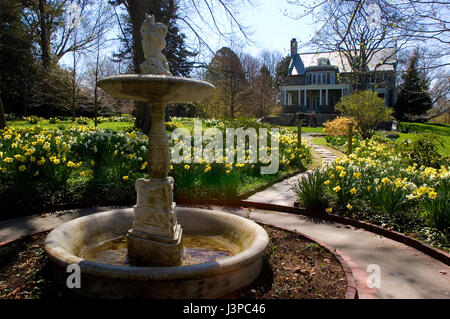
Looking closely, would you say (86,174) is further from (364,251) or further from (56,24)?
(56,24)

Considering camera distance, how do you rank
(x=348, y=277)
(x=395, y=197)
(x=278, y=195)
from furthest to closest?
1. (x=278, y=195)
2. (x=395, y=197)
3. (x=348, y=277)

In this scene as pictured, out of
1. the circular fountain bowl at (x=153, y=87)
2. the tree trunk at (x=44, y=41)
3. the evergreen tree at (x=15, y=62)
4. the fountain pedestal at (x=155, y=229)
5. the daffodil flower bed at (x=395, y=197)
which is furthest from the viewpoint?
the evergreen tree at (x=15, y=62)

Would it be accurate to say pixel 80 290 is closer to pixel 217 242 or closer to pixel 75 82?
pixel 217 242

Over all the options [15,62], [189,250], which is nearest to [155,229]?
[189,250]

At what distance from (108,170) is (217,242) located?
395 centimetres

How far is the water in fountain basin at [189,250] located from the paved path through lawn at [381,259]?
1.45 meters

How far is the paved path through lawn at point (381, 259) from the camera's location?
370 cm

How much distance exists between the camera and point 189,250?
4.57 meters

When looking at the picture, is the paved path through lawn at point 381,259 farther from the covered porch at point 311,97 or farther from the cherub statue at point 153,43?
the covered porch at point 311,97

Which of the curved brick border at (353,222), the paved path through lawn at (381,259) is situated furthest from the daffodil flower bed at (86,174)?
the paved path through lawn at (381,259)

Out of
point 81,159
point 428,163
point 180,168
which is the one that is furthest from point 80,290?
point 428,163

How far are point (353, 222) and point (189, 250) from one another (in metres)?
3.05

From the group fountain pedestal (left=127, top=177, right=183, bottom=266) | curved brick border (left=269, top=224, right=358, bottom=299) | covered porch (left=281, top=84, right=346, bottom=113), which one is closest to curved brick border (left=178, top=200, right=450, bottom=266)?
curved brick border (left=269, top=224, right=358, bottom=299)

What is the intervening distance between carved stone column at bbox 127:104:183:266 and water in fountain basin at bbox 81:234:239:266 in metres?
0.25
